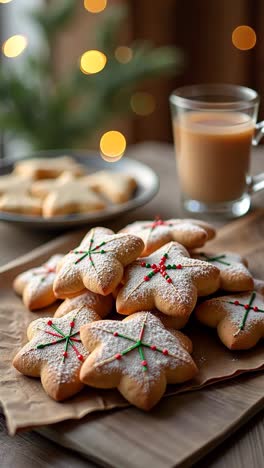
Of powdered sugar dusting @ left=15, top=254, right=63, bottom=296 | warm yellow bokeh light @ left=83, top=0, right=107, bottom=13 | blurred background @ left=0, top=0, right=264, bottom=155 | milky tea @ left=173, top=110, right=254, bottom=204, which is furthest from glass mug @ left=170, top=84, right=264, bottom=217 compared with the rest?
warm yellow bokeh light @ left=83, top=0, right=107, bottom=13

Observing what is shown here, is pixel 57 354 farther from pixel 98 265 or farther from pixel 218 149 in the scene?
pixel 218 149

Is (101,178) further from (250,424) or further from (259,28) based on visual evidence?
(259,28)

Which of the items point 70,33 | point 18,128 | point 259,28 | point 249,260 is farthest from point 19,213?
point 259,28

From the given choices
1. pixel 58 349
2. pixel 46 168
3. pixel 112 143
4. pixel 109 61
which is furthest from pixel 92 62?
pixel 58 349

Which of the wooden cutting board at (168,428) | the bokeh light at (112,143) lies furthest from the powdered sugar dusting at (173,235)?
the bokeh light at (112,143)

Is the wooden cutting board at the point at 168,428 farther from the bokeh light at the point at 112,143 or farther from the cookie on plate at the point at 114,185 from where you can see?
the bokeh light at the point at 112,143

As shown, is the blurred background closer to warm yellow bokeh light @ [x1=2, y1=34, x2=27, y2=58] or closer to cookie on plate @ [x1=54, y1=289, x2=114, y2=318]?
warm yellow bokeh light @ [x1=2, y1=34, x2=27, y2=58]
